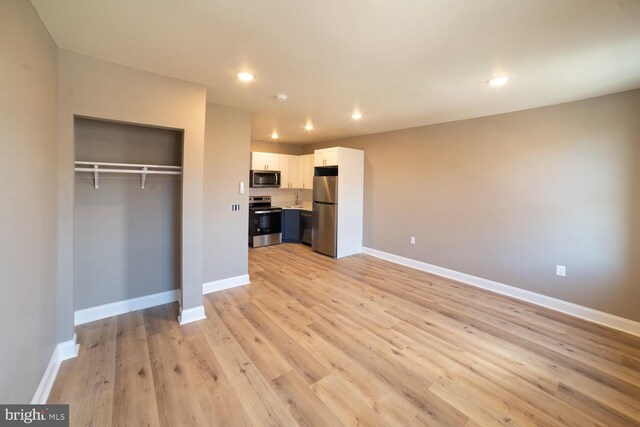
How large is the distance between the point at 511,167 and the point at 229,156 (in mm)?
3763

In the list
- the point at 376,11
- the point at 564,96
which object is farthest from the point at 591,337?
the point at 376,11

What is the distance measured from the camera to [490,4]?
1500 mm

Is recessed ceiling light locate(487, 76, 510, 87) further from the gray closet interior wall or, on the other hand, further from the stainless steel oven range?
the stainless steel oven range

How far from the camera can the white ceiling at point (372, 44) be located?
5.13 feet

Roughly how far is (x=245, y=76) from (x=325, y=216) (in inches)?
127

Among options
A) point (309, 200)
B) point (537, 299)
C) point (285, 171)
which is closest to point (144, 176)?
point (285, 171)

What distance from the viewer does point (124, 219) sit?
277 cm

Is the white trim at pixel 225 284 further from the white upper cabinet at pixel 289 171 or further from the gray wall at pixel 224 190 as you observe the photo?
the white upper cabinet at pixel 289 171

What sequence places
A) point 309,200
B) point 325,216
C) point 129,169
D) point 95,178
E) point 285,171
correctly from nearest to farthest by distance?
point 95,178
point 129,169
point 325,216
point 285,171
point 309,200

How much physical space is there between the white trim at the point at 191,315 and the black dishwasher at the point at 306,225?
3532 millimetres

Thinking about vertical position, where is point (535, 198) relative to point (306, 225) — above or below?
above

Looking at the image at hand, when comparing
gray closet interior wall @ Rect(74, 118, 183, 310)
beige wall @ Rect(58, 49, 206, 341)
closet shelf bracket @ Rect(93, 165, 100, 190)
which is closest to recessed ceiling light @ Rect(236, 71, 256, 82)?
beige wall @ Rect(58, 49, 206, 341)

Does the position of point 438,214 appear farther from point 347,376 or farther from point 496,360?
point 347,376

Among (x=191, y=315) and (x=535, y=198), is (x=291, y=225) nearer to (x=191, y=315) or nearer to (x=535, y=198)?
(x=191, y=315)
